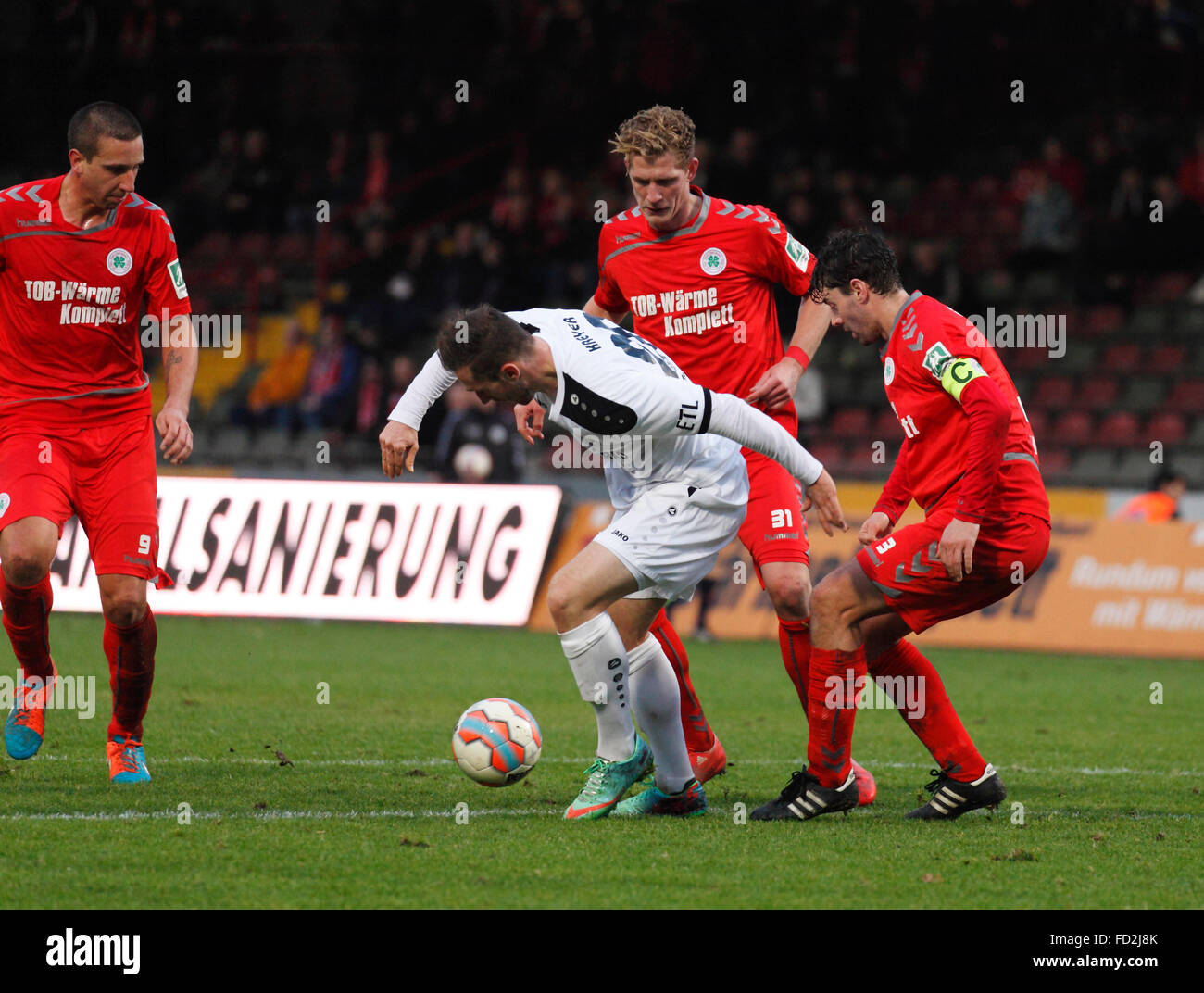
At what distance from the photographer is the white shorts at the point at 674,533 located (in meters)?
6.00

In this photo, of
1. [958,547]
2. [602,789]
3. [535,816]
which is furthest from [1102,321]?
[535,816]

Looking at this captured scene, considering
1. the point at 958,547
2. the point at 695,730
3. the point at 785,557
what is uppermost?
the point at 958,547

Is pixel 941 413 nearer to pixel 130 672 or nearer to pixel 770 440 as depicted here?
pixel 770 440

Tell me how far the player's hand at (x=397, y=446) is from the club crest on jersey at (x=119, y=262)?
152 centimetres

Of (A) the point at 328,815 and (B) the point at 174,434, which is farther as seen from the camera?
(B) the point at 174,434

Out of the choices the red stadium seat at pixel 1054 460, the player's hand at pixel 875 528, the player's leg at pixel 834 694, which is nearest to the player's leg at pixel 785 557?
the player's leg at pixel 834 694

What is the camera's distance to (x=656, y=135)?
258 inches

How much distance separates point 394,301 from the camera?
20.2 meters

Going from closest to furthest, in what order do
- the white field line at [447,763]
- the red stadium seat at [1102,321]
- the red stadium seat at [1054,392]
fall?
1. the white field line at [447,763]
2. the red stadium seat at [1054,392]
3. the red stadium seat at [1102,321]

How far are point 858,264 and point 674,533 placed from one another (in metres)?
1.23

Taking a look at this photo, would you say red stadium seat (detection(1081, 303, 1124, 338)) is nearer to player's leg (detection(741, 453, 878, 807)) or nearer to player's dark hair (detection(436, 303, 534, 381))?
player's leg (detection(741, 453, 878, 807))

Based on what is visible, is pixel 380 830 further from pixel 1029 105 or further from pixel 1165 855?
pixel 1029 105

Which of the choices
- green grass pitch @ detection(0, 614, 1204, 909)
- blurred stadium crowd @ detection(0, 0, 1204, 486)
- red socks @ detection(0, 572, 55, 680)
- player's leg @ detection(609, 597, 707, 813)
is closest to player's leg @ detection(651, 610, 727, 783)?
green grass pitch @ detection(0, 614, 1204, 909)

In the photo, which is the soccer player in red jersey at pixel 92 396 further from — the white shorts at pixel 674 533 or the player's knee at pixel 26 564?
the white shorts at pixel 674 533
